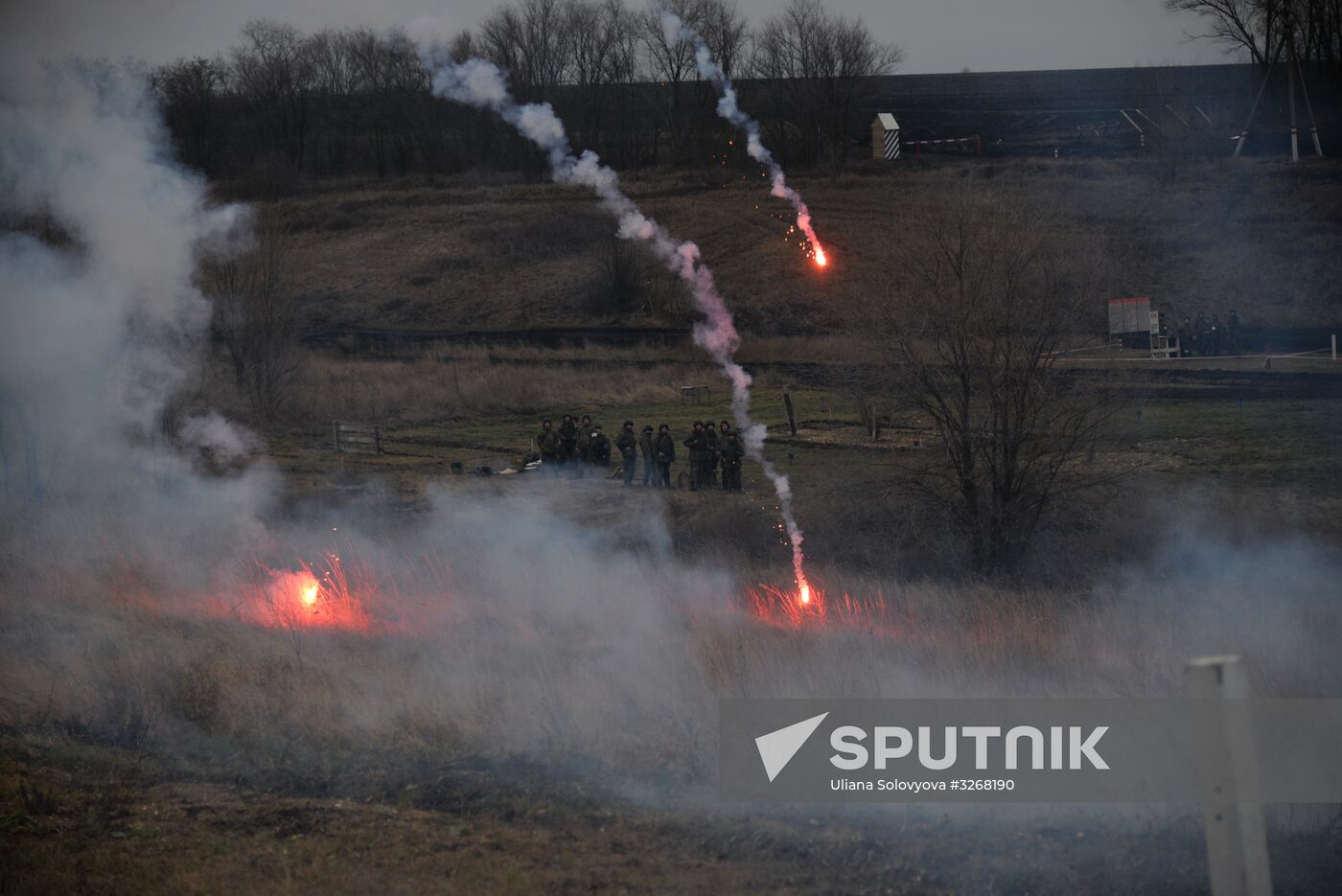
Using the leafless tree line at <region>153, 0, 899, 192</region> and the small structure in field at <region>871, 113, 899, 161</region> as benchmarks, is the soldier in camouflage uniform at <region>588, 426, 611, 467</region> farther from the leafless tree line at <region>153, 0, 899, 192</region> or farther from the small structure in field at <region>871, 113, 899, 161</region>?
the small structure in field at <region>871, 113, 899, 161</region>

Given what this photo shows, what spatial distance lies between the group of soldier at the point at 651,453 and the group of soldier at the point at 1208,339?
19.0 m

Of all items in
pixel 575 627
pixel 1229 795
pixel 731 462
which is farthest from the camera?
pixel 731 462

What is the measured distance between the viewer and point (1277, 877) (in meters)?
6.53

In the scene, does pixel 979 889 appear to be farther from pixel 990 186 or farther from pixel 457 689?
pixel 990 186

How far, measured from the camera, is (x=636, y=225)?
49188mm

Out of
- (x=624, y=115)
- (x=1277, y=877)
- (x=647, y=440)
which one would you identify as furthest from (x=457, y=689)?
(x=624, y=115)

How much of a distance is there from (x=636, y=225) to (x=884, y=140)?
64.3 feet

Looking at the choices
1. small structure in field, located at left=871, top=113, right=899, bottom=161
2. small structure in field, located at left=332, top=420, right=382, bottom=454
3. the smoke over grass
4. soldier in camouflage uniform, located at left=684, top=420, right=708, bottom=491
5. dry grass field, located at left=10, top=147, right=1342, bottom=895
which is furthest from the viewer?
small structure in field, located at left=871, top=113, right=899, bottom=161

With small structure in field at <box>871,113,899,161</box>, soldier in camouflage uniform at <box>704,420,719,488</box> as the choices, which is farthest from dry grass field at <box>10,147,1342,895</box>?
small structure in field at <box>871,113,899,161</box>

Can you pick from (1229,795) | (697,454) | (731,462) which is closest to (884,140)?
(697,454)

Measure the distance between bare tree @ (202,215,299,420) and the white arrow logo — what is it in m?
27.6

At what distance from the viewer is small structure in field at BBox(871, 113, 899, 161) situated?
62812 mm

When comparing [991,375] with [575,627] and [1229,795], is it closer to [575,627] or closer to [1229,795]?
[575,627]

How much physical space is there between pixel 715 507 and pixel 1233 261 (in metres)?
35.3
